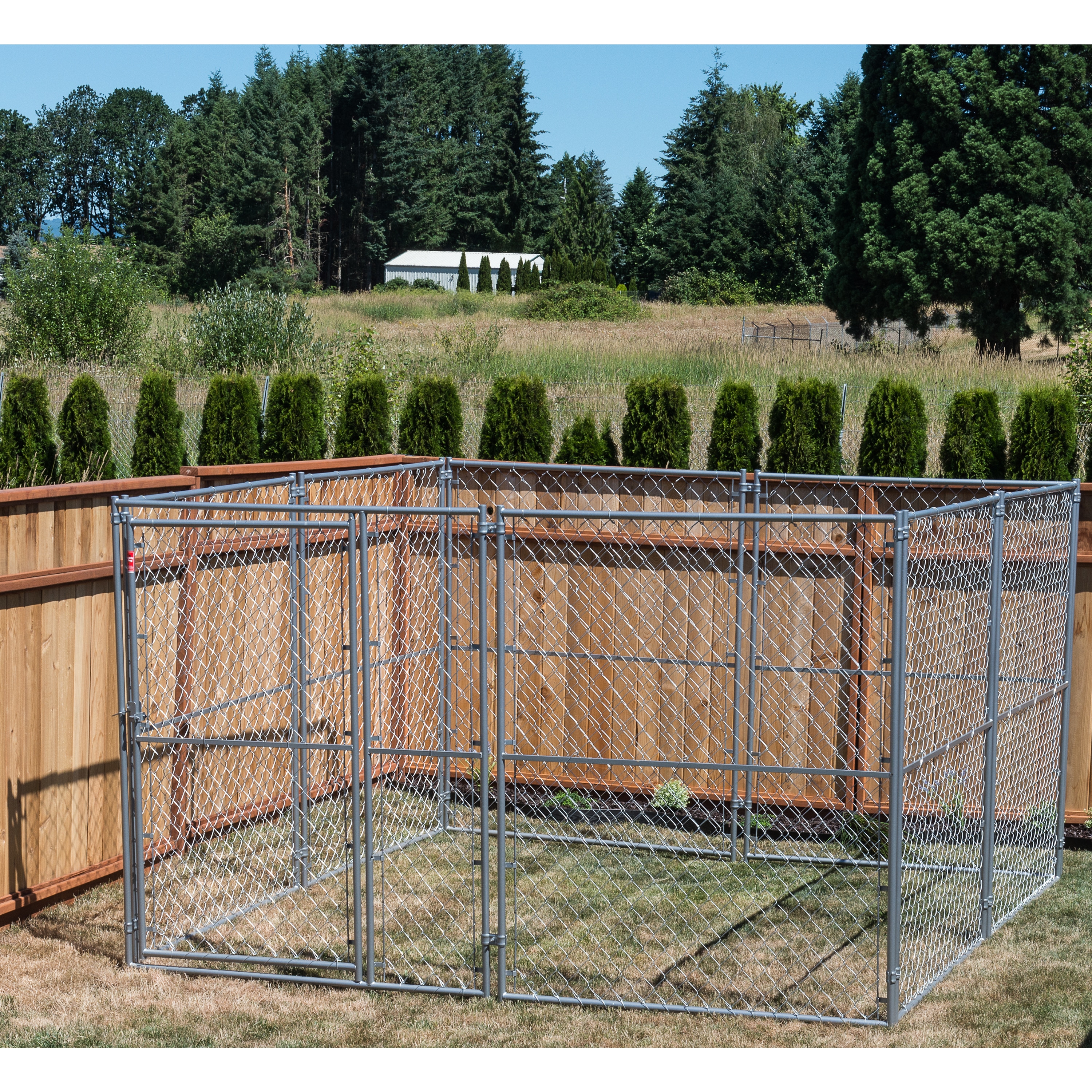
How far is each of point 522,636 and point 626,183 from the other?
59545mm

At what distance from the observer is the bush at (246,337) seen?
2225 cm

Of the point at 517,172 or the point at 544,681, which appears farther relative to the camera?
the point at 517,172

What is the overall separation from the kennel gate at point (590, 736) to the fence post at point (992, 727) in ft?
0.06

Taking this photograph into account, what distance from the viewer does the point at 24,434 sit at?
11.7 metres

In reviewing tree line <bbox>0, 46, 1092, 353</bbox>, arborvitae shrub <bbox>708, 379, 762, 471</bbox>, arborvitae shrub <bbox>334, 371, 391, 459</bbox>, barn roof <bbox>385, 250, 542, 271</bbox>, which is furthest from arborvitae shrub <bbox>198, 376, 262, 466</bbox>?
barn roof <bbox>385, 250, 542, 271</bbox>

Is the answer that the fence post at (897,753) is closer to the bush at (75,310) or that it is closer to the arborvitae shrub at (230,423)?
the arborvitae shrub at (230,423)

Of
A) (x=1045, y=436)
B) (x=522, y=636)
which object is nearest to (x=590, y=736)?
(x=522, y=636)

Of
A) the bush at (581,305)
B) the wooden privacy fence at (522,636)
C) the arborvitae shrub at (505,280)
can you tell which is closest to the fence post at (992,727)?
the wooden privacy fence at (522,636)

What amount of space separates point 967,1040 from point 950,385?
52.1 ft

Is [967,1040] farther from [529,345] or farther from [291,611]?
[529,345]

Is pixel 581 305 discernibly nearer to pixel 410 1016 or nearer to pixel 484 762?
pixel 484 762

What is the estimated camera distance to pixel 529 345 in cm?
2772

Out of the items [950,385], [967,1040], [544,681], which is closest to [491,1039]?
[967,1040]

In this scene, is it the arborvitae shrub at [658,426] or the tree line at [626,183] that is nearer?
the arborvitae shrub at [658,426]
